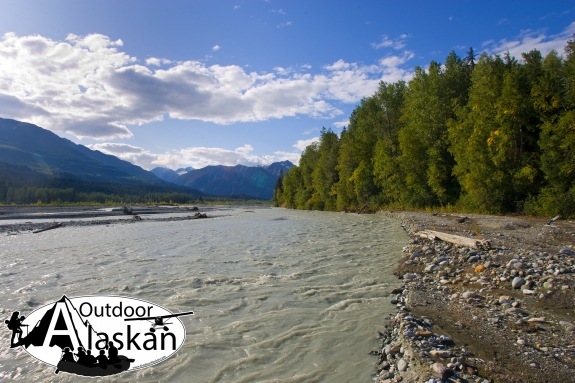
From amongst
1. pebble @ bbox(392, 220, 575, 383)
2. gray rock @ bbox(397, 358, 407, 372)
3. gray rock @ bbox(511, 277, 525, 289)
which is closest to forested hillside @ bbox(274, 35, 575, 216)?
pebble @ bbox(392, 220, 575, 383)

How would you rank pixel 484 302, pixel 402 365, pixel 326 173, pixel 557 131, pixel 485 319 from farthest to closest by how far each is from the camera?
1. pixel 326 173
2. pixel 557 131
3. pixel 484 302
4. pixel 485 319
5. pixel 402 365

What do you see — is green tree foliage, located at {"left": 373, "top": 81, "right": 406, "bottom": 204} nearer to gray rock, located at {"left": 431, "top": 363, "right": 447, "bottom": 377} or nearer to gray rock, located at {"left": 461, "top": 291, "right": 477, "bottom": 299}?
gray rock, located at {"left": 461, "top": 291, "right": 477, "bottom": 299}

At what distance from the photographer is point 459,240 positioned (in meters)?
13.0

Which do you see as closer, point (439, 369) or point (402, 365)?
point (439, 369)

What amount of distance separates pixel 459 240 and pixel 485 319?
24.9 feet


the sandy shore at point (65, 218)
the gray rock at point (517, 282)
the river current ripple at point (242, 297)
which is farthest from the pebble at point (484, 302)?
the sandy shore at point (65, 218)

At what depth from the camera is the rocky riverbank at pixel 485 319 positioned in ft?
14.3

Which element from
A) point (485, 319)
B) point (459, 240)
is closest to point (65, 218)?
point (459, 240)

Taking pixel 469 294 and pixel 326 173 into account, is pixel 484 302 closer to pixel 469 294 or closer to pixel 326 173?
pixel 469 294

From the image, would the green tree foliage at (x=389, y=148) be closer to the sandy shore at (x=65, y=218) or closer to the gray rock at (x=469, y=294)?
the sandy shore at (x=65, y=218)

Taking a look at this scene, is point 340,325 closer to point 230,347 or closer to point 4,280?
point 230,347

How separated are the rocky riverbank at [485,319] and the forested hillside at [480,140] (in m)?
14.9

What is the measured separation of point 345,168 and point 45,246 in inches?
1818

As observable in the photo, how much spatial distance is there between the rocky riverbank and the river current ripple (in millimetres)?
746
